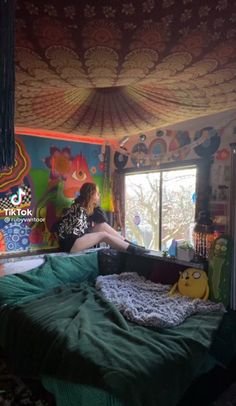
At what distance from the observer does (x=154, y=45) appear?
1.07 meters

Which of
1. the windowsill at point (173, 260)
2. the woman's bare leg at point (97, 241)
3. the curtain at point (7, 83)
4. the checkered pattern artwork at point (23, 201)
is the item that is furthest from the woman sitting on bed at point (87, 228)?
the curtain at point (7, 83)

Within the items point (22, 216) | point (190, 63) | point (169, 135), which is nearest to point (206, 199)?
point (169, 135)

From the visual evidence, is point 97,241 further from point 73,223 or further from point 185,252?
point 185,252

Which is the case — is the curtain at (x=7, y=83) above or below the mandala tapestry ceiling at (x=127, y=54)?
below

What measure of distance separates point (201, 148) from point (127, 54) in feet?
5.43

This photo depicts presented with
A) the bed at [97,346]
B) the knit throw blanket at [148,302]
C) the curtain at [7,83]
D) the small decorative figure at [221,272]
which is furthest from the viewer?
the small decorative figure at [221,272]

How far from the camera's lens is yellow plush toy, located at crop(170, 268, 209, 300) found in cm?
222

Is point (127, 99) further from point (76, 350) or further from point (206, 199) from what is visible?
point (76, 350)

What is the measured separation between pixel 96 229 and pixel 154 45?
238 cm

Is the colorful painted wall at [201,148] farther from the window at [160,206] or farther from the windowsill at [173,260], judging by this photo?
the windowsill at [173,260]

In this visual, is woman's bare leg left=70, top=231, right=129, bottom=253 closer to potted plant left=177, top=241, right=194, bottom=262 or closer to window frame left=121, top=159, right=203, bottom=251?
window frame left=121, top=159, right=203, bottom=251

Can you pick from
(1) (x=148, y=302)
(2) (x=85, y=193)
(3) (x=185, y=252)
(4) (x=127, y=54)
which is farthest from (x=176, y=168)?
(4) (x=127, y=54)

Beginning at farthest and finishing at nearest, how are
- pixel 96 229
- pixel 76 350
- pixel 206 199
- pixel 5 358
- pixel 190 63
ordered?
pixel 96 229 < pixel 206 199 < pixel 5 358 < pixel 76 350 < pixel 190 63

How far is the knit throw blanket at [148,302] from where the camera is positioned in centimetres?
185
